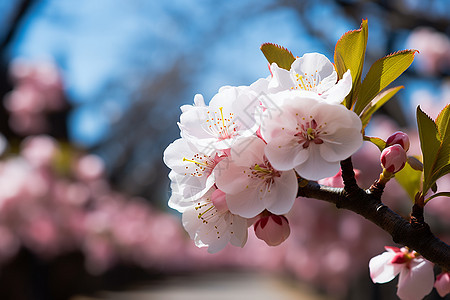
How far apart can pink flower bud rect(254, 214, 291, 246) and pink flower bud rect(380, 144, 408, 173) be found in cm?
11

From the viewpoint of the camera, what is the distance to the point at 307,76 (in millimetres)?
415

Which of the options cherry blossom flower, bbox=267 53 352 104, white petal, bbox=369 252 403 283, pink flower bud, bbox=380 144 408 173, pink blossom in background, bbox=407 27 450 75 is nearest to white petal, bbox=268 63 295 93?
cherry blossom flower, bbox=267 53 352 104

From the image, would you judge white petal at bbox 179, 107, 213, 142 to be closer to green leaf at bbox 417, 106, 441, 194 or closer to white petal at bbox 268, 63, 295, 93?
white petal at bbox 268, 63, 295, 93

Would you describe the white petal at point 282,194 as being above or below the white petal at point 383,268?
above

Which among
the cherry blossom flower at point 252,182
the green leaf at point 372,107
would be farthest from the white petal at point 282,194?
the green leaf at point 372,107

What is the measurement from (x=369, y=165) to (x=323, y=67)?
5.69ft

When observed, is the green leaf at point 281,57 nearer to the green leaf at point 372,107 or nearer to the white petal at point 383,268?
the green leaf at point 372,107

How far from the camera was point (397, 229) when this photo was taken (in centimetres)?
36

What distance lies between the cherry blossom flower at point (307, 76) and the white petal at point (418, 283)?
0.20m

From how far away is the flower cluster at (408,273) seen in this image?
422 mm

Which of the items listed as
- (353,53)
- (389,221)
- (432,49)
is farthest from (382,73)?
(432,49)

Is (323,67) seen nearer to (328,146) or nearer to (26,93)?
(328,146)

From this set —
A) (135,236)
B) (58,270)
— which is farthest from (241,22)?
(135,236)

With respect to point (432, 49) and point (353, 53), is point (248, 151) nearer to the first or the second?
point (353, 53)
